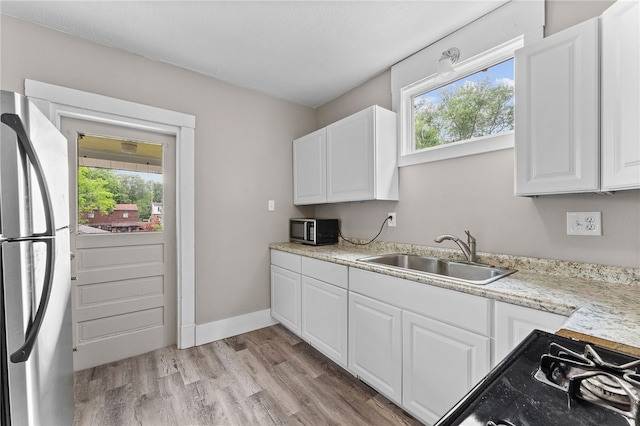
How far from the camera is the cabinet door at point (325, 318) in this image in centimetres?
197

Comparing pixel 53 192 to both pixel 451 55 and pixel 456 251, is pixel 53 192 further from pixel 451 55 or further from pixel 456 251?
pixel 451 55

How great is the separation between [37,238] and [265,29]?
69.4 inches

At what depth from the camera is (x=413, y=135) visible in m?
2.29

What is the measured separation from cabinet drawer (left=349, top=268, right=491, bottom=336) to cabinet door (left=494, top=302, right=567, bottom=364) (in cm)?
5

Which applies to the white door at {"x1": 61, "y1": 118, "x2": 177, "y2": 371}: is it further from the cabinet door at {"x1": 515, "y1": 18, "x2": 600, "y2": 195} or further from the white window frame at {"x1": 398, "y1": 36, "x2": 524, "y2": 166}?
the cabinet door at {"x1": 515, "y1": 18, "x2": 600, "y2": 195}

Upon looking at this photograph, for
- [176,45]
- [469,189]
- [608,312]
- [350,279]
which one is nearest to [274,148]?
[176,45]

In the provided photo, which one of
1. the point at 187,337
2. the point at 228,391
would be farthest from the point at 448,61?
the point at 187,337

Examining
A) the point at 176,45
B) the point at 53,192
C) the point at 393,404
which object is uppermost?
the point at 176,45

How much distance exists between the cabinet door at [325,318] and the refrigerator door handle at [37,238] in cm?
155

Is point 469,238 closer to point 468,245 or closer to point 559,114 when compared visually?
point 468,245

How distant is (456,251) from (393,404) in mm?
1073

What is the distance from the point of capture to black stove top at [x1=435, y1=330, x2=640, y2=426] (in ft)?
1.56

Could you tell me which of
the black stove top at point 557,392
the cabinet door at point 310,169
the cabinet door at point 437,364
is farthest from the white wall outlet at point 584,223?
the cabinet door at point 310,169

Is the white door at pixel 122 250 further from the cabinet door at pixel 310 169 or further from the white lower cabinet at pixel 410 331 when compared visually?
the white lower cabinet at pixel 410 331
